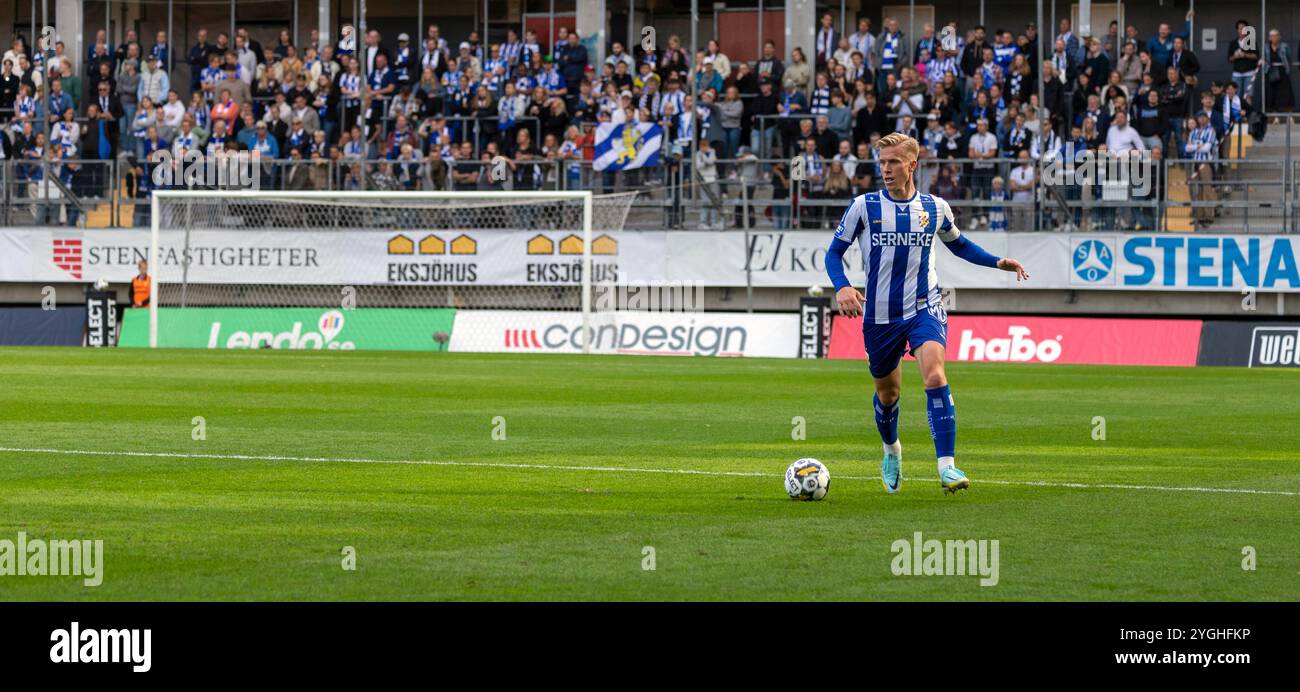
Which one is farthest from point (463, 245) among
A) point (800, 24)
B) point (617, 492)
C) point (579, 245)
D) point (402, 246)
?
point (617, 492)

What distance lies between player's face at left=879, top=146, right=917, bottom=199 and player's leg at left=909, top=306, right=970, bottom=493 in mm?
774

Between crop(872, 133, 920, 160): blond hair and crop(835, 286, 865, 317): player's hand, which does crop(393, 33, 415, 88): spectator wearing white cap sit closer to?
crop(872, 133, 920, 160): blond hair

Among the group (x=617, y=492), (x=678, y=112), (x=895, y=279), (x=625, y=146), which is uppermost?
(x=678, y=112)

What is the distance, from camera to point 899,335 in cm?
1138

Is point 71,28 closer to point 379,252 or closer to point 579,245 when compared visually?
point 379,252

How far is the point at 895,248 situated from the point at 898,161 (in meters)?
0.56

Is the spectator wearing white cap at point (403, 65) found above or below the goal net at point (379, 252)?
above

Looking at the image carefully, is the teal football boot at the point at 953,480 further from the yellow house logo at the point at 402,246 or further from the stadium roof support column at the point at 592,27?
the stadium roof support column at the point at 592,27

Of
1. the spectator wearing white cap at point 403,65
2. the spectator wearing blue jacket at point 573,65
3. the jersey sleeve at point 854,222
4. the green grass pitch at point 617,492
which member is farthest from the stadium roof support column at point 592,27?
the jersey sleeve at point 854,222

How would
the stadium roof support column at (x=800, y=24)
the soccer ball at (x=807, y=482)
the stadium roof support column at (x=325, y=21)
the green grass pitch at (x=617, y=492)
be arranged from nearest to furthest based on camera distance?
the green grass pitch at (x=617, y=492), the soccer ball at (x=807, y=482), the stadium roof support column at (x=800, y=24), the stadium roof support column at (x=325, y=21)

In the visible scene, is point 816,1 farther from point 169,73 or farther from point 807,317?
point 169,73

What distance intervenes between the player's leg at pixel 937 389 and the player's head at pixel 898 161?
80 cm

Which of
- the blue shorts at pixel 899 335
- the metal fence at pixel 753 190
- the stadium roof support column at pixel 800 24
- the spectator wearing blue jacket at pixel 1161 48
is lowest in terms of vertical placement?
the blue shorts at pixel 899 335

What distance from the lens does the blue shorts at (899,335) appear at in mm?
11320
